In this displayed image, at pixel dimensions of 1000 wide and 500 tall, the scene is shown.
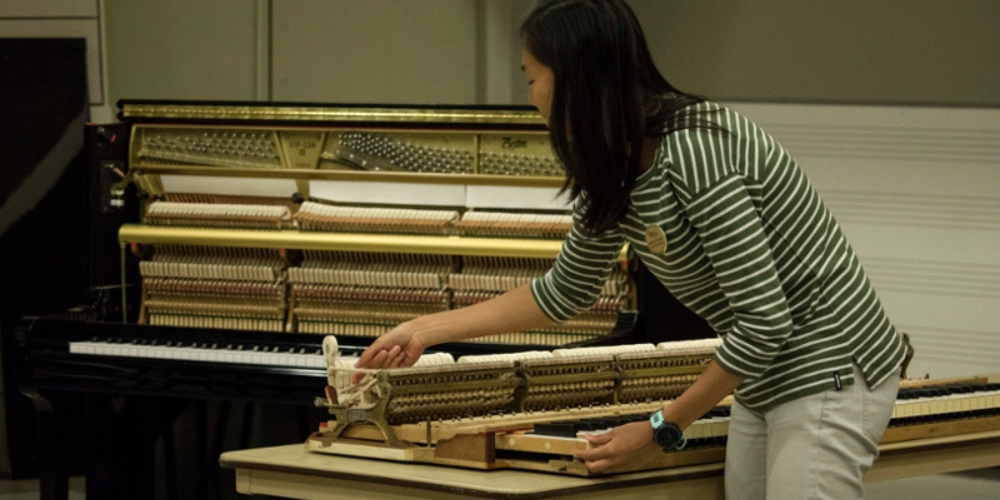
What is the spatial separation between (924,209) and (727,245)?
3962 millimetres

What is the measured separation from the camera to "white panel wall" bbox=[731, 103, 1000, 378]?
554 cm

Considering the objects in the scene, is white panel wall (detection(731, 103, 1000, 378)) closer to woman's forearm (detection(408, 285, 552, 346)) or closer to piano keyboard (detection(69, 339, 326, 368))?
piano keyboard (detection(69, 339, 326, 368))

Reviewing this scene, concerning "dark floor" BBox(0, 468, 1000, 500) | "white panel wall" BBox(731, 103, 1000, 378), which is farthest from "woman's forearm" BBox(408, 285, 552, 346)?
"white panel wall" BBox(731, 103, 1000, 378)

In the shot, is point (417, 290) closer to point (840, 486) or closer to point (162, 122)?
point (162, 122)

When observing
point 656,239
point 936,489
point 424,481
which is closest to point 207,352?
point 424,481

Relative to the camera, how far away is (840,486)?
7.01 feet

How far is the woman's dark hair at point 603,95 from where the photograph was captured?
6.77 ft

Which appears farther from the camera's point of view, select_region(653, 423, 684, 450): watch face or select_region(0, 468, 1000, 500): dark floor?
select_region(0, 468, 1000, 500): dark floor

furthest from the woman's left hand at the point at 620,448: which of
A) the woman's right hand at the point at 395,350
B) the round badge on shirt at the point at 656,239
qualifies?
the woman's right hand at the point at 395,350

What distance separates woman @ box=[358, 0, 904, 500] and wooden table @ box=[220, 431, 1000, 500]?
79mm

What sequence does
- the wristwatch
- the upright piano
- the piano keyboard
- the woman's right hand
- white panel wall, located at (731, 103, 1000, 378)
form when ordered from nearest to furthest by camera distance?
the wristwatch
the woman's right hand
the piano keyboard
the upright piano
white panel wall, located at (731, 103, 1000, 378)

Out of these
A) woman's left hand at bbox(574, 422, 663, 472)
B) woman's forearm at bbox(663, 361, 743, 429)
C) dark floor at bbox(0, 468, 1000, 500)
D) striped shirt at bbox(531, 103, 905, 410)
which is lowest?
dark floor at bbox(0, 468, 1000, 500)

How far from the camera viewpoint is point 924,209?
5.64 m

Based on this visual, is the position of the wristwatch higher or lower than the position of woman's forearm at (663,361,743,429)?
lower
